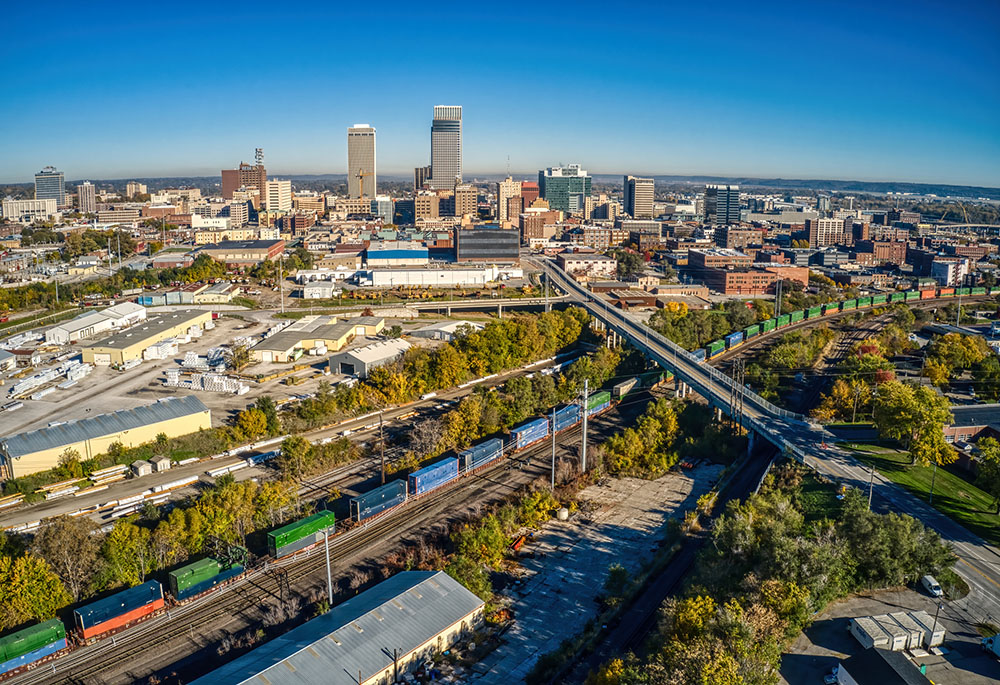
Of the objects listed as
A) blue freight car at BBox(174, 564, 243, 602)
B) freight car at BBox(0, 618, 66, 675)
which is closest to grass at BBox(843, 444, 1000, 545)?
blue freight car at BBox(174, 564, 243, 602)

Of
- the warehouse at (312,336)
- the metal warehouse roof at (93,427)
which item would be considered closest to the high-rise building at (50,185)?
the warehouse at (312,336)

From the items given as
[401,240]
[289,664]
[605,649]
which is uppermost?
[401,240]

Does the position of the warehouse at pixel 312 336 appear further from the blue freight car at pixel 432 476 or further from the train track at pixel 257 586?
the blue freight car at pixel 432 476

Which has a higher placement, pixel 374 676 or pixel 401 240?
pixel 401 240

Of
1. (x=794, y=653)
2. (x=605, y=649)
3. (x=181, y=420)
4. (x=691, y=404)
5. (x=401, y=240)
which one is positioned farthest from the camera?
(x=401, y=240)

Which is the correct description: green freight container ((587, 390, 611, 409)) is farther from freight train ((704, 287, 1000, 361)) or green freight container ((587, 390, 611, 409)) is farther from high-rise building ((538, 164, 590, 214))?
high-rise building ((538, 164, 590, 214))

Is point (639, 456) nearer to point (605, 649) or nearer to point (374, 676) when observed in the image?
point (605, 649)

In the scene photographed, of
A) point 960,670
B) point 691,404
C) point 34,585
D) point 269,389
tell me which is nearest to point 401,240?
point 269,389

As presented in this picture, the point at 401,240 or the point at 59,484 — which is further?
the point at 401,240

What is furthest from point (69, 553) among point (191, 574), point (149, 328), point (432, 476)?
point (149, 328)
